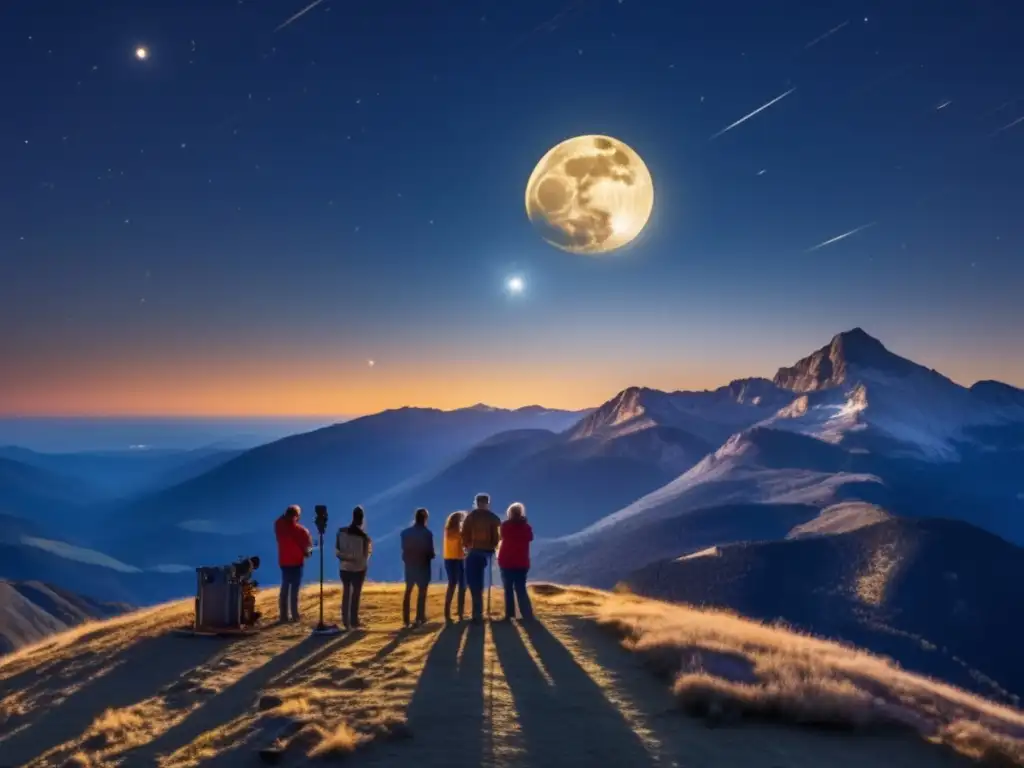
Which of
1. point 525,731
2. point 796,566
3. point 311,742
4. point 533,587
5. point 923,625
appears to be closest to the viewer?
point 311,742

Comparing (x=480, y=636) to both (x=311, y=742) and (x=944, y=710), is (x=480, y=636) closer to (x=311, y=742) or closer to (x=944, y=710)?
(x=311, y=742)

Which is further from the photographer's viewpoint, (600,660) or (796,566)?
(796,566)

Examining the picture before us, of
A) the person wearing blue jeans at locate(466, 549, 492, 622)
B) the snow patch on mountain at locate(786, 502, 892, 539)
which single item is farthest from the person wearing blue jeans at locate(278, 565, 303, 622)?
the snow patch on mountain at locate(786, 502, 892, 539)

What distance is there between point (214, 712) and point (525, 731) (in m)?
4.67

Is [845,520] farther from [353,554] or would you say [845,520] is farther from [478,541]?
[353,554]

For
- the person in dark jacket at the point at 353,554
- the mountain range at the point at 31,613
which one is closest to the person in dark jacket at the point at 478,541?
the person in dark jacket at the point at 353,554

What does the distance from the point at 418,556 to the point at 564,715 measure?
22.3 ft

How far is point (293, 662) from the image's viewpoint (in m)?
13.8

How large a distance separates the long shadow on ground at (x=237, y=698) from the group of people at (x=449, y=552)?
1345 mm

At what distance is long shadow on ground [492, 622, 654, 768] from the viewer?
29.9 feet

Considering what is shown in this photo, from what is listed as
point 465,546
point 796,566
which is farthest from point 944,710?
point 796,566

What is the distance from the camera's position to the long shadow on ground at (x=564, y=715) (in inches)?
359

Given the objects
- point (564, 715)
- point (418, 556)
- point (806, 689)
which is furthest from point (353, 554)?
point (806, 689)

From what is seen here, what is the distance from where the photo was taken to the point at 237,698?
38.9 ft
